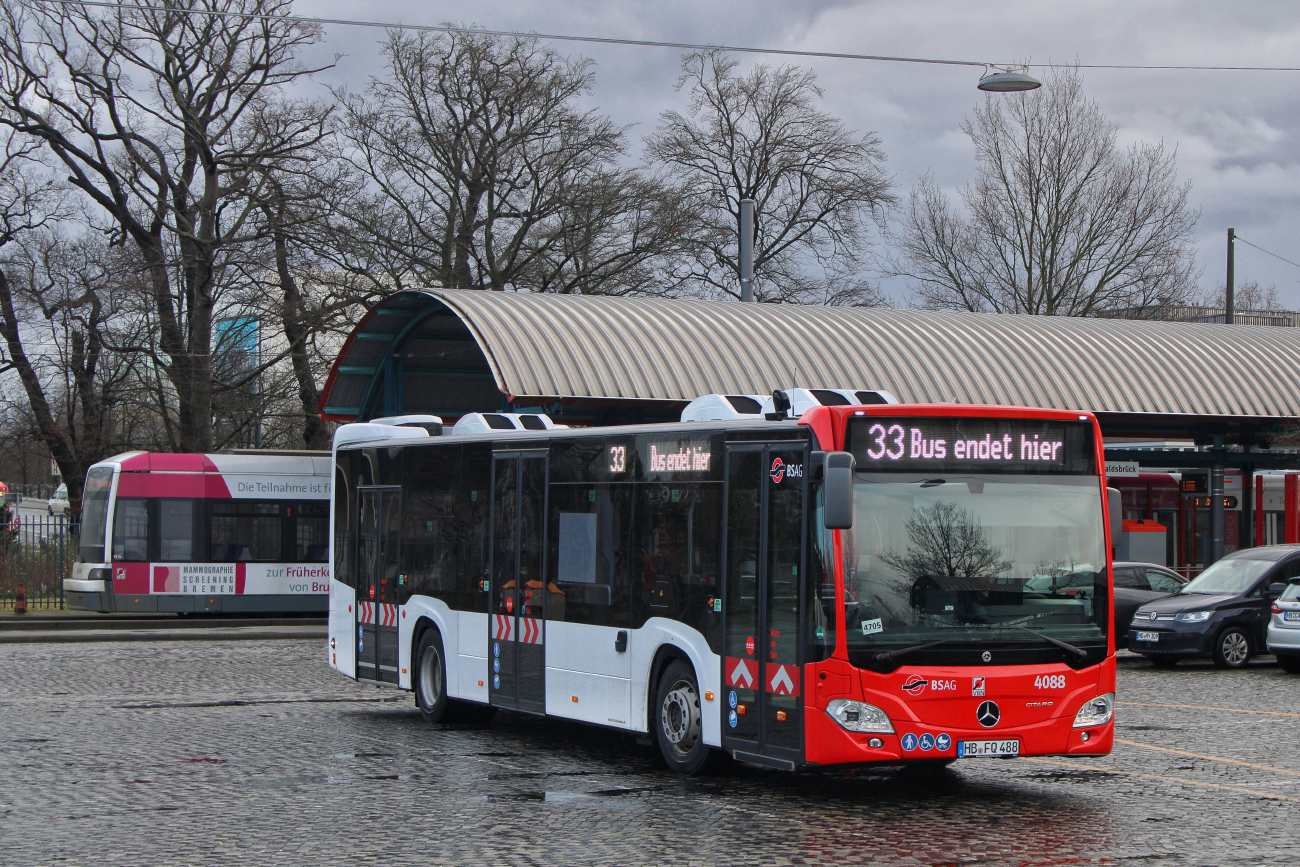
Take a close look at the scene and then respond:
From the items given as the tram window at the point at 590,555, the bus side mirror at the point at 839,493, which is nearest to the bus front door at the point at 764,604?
the bus side mirror at the point at 839,493

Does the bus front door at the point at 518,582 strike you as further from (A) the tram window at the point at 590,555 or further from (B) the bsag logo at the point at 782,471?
(B) the bsag logo at the point at 782,471

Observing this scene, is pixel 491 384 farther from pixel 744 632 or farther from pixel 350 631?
pixel 744 632

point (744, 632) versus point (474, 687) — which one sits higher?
point (744, 632)

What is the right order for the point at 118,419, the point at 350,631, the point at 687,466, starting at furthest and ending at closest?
the point at 118,419 → the point at 350,631 → the point at 687,466

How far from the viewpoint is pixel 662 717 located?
11125mm

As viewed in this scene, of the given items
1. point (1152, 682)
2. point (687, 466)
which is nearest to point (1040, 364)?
point (1152, 682)

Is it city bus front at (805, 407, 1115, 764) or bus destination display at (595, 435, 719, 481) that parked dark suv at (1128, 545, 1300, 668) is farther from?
bus destination display at (595, 435, 719, 481)

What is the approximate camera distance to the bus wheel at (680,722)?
10.7 metres

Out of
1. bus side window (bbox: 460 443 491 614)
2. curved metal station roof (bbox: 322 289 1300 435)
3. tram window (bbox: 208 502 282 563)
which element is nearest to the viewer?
bus side window (bbox: 460 443 491 614)

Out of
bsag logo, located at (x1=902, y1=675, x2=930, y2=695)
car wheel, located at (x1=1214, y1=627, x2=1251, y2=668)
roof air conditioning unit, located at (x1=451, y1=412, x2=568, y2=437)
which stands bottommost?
car wheel, located at (x1=1214, y1=627, x2=1251, y2=668)

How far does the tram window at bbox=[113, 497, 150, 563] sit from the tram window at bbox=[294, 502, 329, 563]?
2.85m

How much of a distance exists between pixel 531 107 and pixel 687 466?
31.6 meters

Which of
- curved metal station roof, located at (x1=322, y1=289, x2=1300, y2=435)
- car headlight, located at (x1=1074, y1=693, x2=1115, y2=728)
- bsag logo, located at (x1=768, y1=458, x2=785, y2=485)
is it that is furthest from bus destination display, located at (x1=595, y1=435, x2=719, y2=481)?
curved metal station roof, located at (x1=322, y1=289, x2=1300, y2=435)

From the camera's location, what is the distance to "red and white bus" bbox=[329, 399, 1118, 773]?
941cm
